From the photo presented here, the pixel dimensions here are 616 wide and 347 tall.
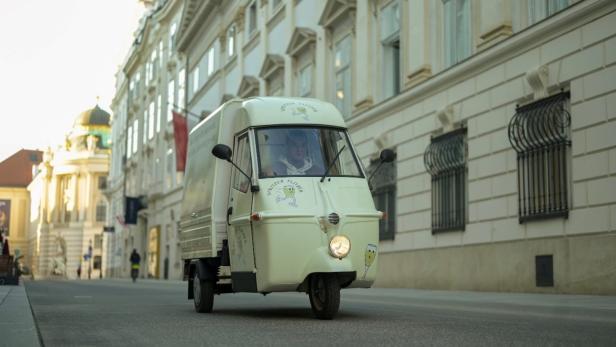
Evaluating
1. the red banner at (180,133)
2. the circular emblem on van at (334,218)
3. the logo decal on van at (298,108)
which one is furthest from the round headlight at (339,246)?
the red banner at (180,133)

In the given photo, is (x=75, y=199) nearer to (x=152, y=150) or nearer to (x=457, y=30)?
(x=152, y=150)

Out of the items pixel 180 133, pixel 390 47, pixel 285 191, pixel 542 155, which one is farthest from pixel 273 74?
pixel 285 191

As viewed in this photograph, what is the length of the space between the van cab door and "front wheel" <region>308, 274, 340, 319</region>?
71 centimetres

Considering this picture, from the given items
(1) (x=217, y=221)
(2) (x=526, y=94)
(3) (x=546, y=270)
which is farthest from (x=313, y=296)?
(2) (x=526, y=94)

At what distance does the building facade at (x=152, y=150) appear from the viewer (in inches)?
2203

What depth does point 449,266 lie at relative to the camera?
20453 mm

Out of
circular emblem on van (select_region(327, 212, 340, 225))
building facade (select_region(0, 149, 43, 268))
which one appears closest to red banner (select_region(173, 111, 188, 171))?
circular emblem on van (select_region(327, 212, 340, 225))

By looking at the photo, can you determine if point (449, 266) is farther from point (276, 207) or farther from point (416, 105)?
point (276, 207)

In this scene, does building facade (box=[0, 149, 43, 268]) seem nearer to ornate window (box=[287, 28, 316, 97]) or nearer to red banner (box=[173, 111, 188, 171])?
red banner (box=[173, 111, 188, 171])

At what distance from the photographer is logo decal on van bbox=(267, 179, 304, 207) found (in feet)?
33.5

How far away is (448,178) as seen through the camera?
21.2 meters

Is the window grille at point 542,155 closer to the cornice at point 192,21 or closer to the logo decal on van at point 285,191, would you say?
the logo decal on van at point 285,191

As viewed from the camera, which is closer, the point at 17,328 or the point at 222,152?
the point at 17,328

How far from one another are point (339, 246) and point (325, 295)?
606mm
